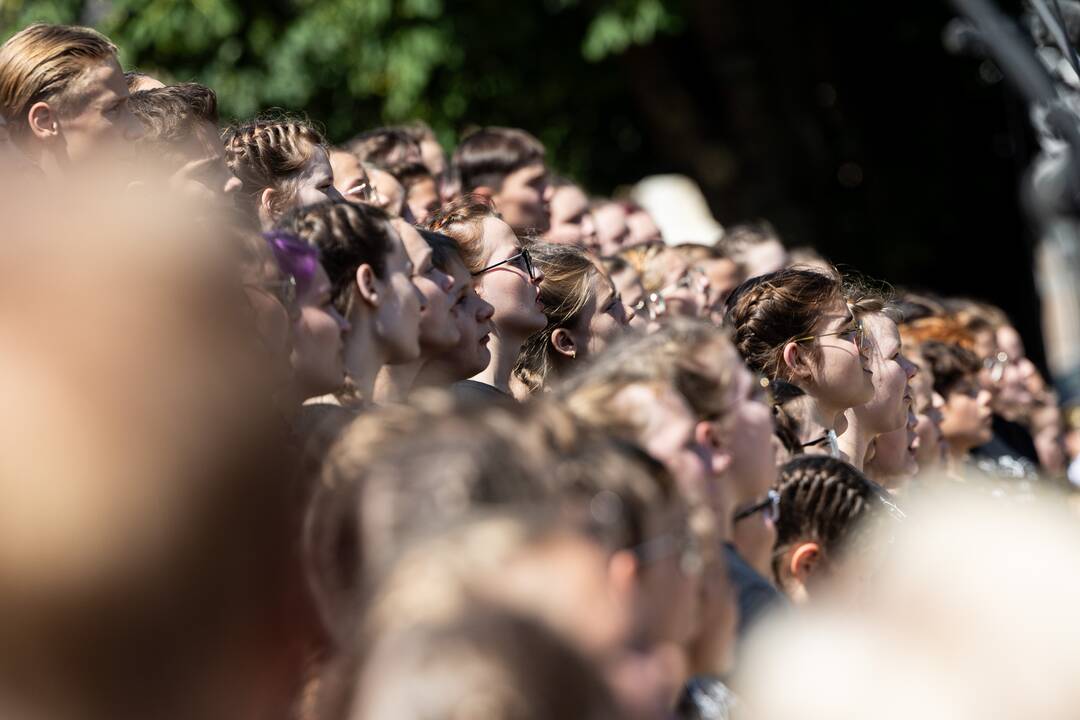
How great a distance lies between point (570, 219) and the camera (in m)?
6.36

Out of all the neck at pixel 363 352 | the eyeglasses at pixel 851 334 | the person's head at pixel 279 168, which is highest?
the neck at pixel 363 352

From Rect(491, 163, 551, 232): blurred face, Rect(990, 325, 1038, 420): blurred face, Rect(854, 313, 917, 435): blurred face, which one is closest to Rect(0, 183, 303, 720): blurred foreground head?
Rect(854, 313, 917, 435): blurred face

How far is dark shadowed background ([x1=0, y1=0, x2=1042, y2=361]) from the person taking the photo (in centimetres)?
1016

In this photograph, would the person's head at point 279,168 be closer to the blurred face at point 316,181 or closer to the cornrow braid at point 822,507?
the blurred face at point 316,181

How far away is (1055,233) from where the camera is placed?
23.9 ft

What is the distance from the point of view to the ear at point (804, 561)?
127 inches

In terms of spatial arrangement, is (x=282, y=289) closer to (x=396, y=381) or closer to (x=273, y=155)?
(x=396, y=381)

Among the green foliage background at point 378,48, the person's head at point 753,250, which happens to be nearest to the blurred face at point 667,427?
the person's head at point 753,250

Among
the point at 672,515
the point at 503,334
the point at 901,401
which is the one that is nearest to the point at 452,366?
Answer: the point at 503,334

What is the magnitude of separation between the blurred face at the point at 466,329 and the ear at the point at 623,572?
1988 millimetres

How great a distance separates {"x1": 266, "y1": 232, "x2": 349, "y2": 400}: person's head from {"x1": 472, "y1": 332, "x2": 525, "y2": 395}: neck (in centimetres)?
94

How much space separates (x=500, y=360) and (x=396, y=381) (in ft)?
1.60

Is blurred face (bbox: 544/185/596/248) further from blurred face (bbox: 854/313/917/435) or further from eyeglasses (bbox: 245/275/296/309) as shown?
eyeglasses (bbox: 245/275/296/309)

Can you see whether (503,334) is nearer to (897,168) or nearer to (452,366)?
(452,366)
